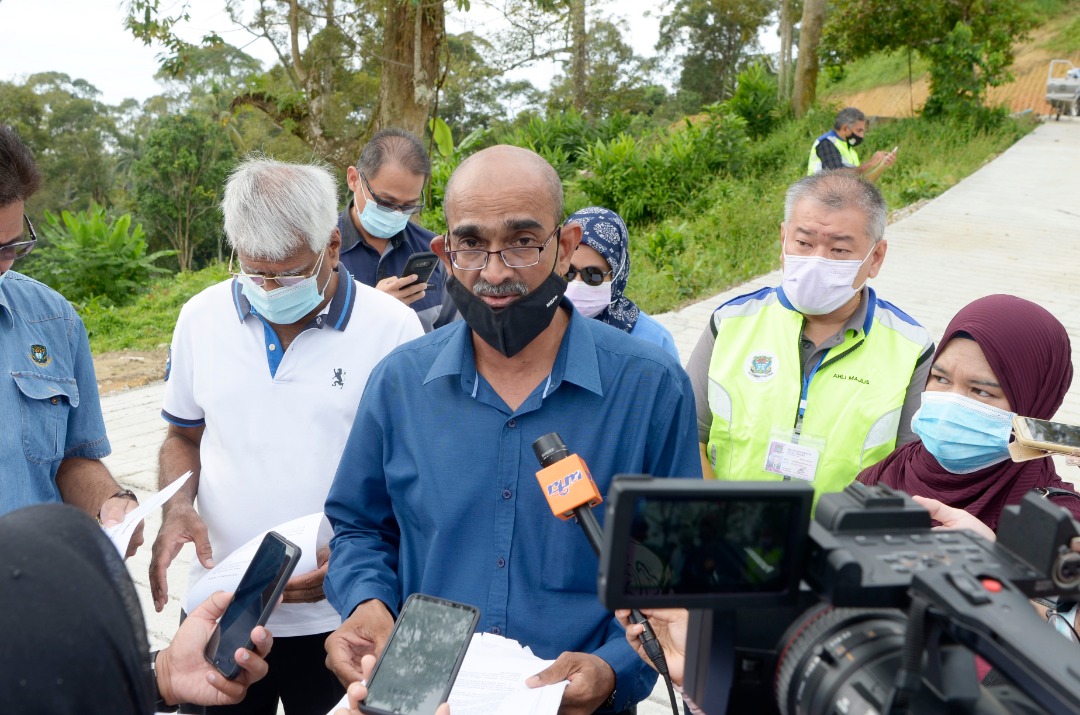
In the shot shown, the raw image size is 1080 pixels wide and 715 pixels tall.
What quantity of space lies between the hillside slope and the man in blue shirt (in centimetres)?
2242

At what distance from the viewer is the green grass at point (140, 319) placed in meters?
9.43

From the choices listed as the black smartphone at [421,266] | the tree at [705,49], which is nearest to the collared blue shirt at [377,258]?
the black smartphone at [421,266]

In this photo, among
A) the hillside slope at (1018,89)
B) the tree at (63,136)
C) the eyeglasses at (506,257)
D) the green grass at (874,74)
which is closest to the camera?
the eyeglasses at (506,257)

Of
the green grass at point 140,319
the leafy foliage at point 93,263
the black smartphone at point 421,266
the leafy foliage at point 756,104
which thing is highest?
the leafy foliage at point 756,104

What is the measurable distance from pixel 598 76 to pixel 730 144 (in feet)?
51.5

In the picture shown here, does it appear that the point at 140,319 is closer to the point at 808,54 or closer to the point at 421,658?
the point at 421,658

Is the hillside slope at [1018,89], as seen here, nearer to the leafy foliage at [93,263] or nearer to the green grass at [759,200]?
the green grass at [759,200]

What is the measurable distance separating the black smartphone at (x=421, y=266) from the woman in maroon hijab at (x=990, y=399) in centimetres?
222

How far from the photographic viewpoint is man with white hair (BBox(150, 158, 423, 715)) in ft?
7.89

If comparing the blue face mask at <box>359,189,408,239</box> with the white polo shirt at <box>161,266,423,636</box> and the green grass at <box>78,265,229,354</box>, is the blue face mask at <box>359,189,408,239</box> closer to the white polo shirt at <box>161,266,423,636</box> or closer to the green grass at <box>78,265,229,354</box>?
the white polo shirt at <box>161,266,423,636</box>

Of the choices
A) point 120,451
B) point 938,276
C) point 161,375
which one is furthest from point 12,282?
point 938,276

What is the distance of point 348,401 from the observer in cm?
243

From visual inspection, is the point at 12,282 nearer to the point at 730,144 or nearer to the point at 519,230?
the point at 519,230

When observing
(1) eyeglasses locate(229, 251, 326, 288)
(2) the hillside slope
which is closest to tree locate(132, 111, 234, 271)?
(2) the hillside slope
